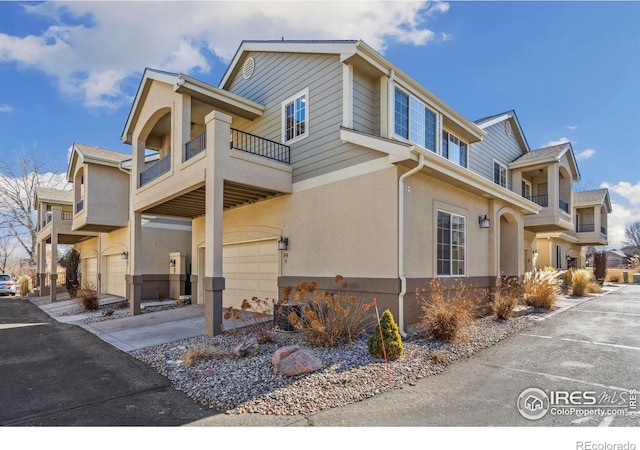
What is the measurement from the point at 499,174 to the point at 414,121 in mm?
8660

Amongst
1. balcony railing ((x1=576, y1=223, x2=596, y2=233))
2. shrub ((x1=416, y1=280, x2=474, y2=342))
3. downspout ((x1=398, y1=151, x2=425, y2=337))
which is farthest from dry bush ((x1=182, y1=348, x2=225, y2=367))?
balcony railing ((x1=576, y1=223, x2=596, y2=233))

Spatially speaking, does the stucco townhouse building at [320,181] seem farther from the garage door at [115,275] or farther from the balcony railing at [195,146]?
the garage door at [115,275]

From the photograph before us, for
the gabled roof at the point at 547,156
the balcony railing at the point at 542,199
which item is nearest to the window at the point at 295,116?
the gabled roof at the point at 547,156

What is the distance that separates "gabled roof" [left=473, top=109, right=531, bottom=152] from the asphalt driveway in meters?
15.1

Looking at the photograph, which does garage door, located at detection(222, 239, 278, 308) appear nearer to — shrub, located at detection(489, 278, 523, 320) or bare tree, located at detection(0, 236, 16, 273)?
shrub, located at detection(489, 278, 523, 320)

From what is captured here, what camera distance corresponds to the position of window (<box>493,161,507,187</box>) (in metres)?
16.9

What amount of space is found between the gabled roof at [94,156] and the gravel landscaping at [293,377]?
13065 mm

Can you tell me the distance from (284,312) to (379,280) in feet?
7.45

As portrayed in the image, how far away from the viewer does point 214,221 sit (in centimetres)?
873

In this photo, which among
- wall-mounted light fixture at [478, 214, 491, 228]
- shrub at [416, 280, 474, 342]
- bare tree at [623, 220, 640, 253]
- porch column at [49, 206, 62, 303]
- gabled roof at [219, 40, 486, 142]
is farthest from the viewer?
bare tree at [623, 220, 640, 253]

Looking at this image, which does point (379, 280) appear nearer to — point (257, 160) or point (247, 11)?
point (257, 160)

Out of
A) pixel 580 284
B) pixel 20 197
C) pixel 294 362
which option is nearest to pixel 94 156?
pixel 294 362

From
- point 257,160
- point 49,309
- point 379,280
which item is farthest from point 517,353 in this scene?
point 49,309

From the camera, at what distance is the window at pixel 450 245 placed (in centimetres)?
973
